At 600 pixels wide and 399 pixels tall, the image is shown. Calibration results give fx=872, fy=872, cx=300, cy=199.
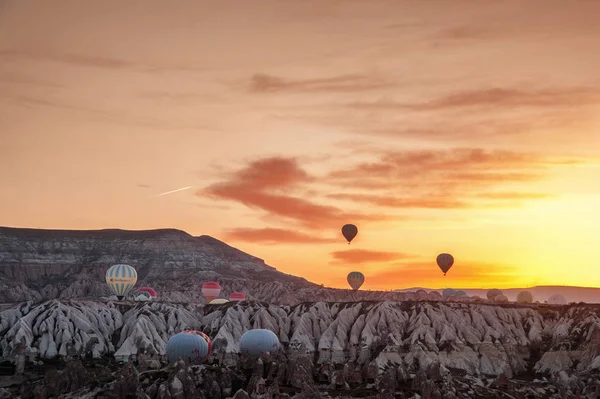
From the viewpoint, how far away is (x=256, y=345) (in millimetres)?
127812

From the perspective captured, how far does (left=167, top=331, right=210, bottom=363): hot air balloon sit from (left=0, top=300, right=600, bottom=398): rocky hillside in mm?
2571

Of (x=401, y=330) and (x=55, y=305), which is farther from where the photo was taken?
(x=55, y=305)

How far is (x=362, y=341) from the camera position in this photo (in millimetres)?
145250

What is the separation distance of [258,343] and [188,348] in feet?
37.4

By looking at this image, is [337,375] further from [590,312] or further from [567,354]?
[590,312]

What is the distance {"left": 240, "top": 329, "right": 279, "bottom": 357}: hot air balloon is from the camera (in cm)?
12656

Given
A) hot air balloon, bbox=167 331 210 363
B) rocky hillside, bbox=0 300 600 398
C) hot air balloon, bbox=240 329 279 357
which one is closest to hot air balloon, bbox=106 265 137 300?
rocky hillside, bbox=0 300 600 398

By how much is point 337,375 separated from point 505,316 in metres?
47.0

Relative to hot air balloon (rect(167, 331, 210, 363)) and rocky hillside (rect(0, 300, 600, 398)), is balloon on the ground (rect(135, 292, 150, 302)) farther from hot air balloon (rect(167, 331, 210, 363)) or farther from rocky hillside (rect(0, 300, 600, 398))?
hot air balloon (rect(167, 331, 210, 363))

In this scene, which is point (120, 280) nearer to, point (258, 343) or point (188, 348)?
point (258, 343)

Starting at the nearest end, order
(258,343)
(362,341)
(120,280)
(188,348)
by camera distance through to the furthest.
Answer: (188,348) < (258,343) < (362,341) < (120,280)

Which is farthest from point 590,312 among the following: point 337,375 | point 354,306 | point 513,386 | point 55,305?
point 55,305

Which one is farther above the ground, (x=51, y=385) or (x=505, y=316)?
(x=505, y=316)

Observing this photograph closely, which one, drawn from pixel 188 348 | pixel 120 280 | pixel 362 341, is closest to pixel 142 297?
pixel 120 280
